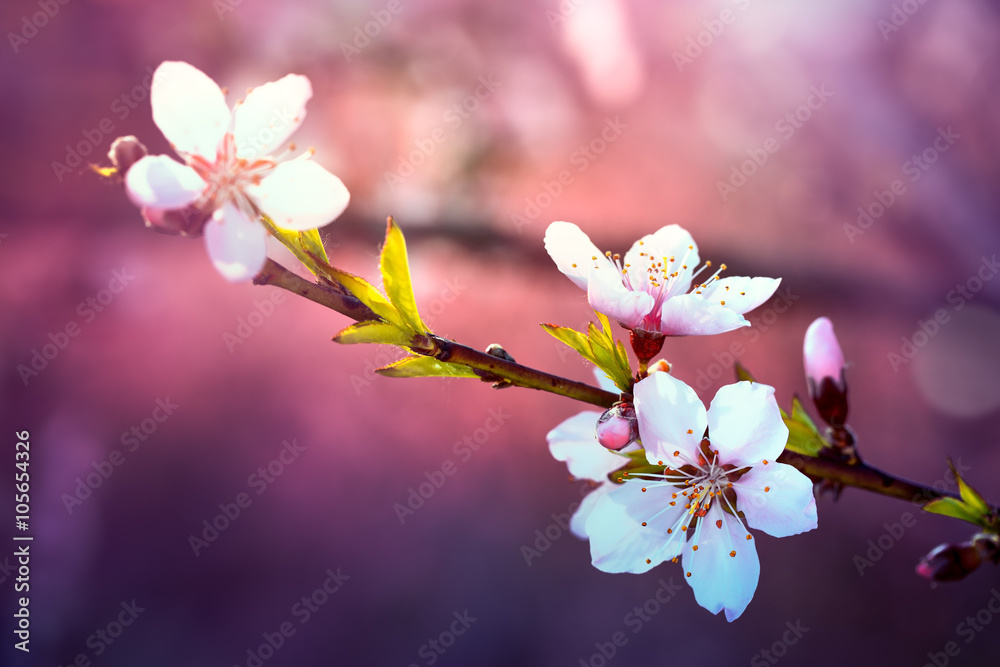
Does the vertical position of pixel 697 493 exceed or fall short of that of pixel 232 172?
it falls short

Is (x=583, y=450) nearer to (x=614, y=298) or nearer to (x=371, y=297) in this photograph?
(x=614, y=298)

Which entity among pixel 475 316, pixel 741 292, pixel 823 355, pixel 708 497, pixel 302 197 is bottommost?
pixel 475 316

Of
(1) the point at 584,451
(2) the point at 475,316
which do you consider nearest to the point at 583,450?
(1) the point at 584,451

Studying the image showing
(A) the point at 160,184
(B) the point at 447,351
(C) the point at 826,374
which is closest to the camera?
(A) the point at 160,184

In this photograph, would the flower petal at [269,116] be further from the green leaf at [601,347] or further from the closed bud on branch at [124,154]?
the green leaf at [601,347]

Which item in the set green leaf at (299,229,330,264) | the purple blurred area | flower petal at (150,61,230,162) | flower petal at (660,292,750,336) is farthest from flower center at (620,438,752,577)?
the purple blurred area

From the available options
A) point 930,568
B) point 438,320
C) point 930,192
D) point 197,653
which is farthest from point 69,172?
point 930,192
